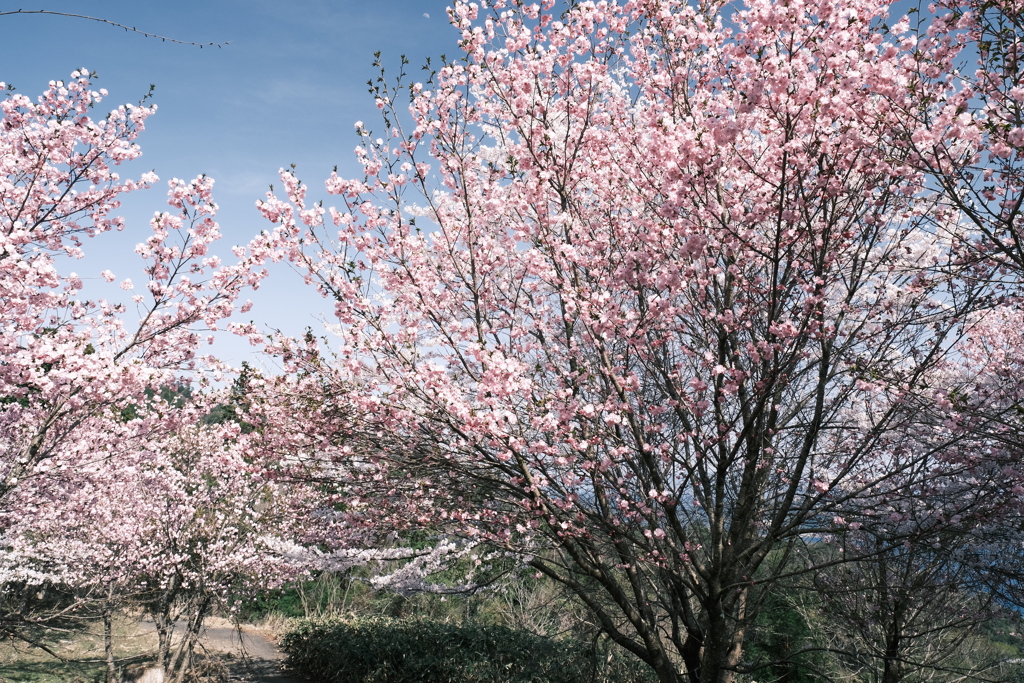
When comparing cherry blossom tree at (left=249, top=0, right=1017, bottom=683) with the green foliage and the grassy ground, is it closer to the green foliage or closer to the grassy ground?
the green foliage

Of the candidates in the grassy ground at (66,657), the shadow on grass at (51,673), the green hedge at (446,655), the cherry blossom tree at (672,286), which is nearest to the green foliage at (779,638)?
the green hedge at (446,655)

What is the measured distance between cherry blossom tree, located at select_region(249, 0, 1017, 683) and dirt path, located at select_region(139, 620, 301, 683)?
983cm

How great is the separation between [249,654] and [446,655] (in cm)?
856

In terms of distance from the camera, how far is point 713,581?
17.0 ft

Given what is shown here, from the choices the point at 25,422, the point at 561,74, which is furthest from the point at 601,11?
the point at 25,422

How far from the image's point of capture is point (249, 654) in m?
15.9

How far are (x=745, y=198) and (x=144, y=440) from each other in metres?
9.38

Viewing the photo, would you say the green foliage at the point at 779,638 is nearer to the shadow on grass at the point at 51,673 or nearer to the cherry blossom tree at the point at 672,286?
the cherry blossom tree at the point at 672,286

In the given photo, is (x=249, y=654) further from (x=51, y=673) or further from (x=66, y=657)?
(x=66, y=657)

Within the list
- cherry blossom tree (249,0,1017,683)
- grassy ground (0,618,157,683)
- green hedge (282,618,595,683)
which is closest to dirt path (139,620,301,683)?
grassy ground (0,618,157,683)

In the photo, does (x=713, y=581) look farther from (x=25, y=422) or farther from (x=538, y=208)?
(x=25, y=422)

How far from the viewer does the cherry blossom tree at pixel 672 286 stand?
4.29m

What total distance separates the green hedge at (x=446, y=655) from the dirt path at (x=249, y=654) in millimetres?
1727

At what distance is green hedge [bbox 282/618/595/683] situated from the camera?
372 inches
